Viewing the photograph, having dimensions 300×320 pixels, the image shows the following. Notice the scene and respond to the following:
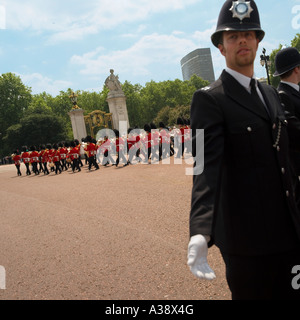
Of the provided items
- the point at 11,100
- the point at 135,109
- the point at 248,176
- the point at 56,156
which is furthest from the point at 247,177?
the point at 135,109

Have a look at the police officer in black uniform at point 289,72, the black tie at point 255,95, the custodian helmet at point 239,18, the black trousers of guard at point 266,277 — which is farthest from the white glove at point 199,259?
the police officer in black uniform at point 289,72

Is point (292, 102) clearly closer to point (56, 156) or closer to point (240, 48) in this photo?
point (240, 48)

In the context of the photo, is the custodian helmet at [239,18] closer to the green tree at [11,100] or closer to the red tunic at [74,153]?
the red tunic at [74,153]

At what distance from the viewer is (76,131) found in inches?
1078

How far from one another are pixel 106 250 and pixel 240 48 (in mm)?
3642

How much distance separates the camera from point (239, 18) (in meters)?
1.86

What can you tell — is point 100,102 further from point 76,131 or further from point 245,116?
point 245,116

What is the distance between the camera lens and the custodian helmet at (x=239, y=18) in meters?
1.86

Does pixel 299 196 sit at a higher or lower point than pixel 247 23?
lower

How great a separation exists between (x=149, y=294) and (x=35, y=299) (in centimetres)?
124

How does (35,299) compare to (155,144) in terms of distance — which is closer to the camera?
(35,299)

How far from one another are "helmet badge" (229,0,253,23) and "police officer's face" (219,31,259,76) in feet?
0.29

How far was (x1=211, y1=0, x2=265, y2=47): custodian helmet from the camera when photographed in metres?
1.86
